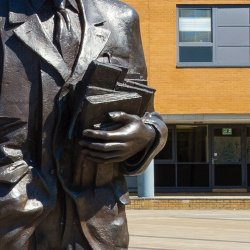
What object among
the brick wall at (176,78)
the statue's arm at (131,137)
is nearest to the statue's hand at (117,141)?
the statue's arm at (131,137)

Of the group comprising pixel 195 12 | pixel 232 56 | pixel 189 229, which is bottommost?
pixel 189 229

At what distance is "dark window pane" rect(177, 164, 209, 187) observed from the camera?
26312mm

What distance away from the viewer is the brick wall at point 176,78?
25062 millimetres

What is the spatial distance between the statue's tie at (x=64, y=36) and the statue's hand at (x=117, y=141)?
0.26 m

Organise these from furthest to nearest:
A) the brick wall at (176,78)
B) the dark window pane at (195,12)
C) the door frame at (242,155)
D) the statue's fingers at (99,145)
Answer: the door frame at (242,155) < the brick wall at (176,78) < the dark window pane at (195,12) < the statue's fingers at (99,145)

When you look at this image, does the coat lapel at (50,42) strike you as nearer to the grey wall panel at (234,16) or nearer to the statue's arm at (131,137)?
the statue's arm at (131,137)

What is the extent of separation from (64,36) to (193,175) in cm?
2425

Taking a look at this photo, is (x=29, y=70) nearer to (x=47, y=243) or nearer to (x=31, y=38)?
(x=31, y=38)

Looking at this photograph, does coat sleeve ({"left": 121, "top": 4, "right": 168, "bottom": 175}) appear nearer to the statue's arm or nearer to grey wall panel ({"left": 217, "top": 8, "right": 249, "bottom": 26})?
the statue's arm

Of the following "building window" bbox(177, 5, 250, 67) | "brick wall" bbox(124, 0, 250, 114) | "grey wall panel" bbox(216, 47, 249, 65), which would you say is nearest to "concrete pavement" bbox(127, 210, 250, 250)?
"brick wall" bbox(124, 0, 250, 114)

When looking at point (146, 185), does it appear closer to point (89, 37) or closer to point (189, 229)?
point (189, 229)

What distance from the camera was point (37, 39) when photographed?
235 centimetres

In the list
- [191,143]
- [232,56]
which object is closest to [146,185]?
[191,143]

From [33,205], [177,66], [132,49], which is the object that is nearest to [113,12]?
[132,49]
